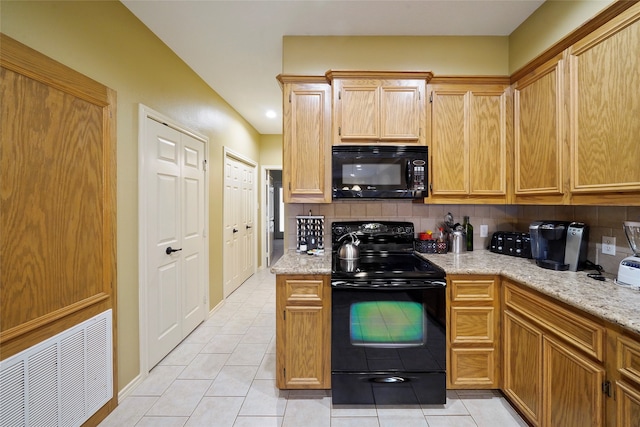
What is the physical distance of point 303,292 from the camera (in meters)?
1.81

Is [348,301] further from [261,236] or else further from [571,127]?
[261,236]

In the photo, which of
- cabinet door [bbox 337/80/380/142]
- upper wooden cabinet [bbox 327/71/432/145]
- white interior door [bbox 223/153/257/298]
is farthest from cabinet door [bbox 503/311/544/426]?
white interior door [bbox 223/153/257/298]

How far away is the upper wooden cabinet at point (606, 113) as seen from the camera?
1.32 m

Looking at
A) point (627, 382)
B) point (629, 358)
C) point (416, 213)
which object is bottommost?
point (627, 382)

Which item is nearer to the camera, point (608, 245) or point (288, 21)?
point (608, 245)

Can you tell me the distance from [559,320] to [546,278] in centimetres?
28

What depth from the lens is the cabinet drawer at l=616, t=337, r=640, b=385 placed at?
1019mm

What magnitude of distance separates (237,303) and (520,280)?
3.22 meters

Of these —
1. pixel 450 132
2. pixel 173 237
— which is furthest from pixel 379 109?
pixel 173 237

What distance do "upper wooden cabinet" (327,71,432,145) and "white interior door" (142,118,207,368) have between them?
151 centimetres

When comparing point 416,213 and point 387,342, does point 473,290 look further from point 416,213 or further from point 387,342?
point 416,213

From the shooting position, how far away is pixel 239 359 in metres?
2.37

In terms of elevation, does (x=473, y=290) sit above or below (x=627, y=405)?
above

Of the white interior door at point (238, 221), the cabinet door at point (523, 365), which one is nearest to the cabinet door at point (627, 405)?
the cabinet door at point (523, 365)
